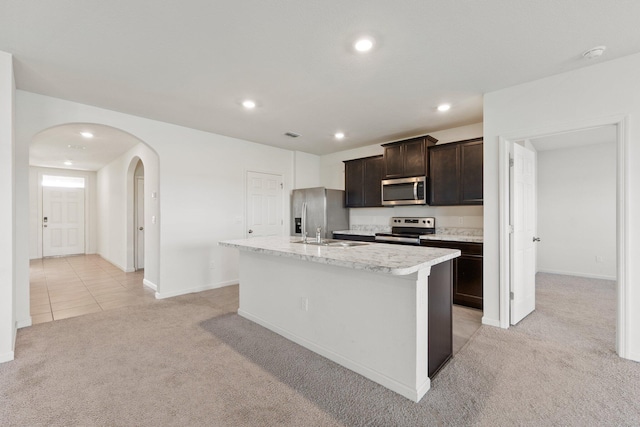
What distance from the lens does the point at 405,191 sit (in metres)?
4.61

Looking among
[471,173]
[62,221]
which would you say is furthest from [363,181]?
[62,221]

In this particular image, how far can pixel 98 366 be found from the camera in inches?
91.3

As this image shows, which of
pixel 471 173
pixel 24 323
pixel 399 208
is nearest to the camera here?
pixel 24 323

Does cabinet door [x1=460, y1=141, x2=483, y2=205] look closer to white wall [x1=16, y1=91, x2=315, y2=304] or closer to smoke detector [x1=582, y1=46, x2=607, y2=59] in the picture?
smoke detector [x1=582, y1=46, x2=607, y2=59]

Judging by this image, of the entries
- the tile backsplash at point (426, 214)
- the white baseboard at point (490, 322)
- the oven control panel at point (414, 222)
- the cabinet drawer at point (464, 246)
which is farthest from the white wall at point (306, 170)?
the white baseboard at point (490, 322)

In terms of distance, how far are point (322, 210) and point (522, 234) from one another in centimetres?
Result: 309

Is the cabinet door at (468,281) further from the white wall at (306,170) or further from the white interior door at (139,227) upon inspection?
the white interior door at (139,227)

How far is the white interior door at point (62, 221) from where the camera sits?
7.78m

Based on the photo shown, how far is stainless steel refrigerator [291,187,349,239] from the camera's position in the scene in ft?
17.5

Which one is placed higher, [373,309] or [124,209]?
[124,209]

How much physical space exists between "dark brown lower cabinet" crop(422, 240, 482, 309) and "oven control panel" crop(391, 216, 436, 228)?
0.83 meters

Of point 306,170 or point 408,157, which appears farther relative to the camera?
point 306,170

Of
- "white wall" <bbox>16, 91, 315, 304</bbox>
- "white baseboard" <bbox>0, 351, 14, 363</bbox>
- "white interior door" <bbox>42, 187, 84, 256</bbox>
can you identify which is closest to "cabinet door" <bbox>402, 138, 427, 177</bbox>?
"white wall" <bbox>16, 91, 315, 304</bbox>

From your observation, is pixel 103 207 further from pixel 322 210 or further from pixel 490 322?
pixel 490 322
